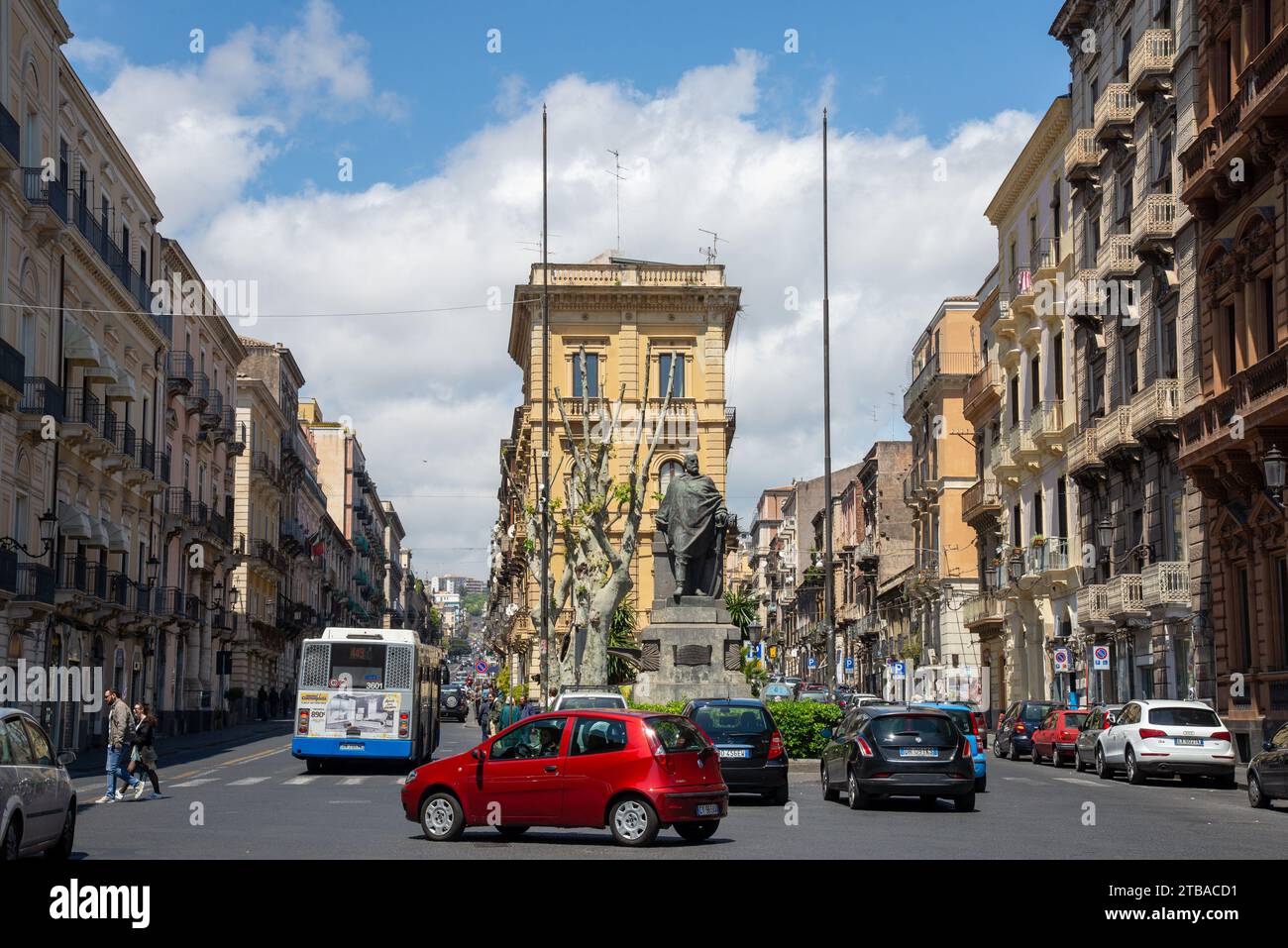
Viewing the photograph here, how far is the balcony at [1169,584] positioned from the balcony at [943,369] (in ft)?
95.6

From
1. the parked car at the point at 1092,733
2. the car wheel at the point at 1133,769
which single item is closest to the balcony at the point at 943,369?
the parked car at the point at 1092,733

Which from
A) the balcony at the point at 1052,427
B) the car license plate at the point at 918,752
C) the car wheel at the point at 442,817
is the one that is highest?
the balcony at the point at 1052,427

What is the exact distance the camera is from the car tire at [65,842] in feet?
49.1

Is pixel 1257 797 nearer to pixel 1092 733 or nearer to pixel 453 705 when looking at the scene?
pixel 1092 733

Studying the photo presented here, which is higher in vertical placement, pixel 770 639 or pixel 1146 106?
pixel 1146 106

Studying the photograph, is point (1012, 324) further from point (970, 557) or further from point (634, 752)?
point (634, 752)

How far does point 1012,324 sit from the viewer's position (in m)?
54.6

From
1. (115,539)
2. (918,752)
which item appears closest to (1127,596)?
(918,752)

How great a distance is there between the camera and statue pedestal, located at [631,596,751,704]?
29.6 meters

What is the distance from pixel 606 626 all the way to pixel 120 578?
16.0 meters

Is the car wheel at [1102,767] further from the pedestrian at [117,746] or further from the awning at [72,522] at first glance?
the awning at [72,522]

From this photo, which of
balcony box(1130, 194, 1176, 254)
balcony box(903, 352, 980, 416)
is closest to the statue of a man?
balcony box(1130, 194, 1176, 254)

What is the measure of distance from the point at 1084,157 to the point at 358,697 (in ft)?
84.5
